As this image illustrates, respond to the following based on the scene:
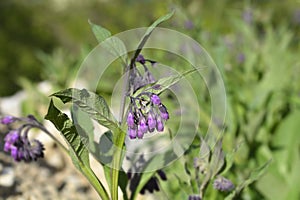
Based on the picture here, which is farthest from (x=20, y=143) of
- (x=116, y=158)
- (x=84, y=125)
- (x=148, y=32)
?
(x=148, y=32)

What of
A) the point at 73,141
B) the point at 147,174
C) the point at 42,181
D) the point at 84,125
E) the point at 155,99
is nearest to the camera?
the point at 155,99

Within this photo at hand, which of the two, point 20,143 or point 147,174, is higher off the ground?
point 20,143

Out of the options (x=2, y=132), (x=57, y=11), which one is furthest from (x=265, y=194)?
(x=57, y=11)

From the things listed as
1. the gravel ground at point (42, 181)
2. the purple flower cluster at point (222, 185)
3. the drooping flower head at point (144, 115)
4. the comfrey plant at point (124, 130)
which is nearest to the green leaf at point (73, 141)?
the comfrey plant at point (124, 130)

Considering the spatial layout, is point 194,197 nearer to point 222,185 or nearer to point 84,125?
point 222,185

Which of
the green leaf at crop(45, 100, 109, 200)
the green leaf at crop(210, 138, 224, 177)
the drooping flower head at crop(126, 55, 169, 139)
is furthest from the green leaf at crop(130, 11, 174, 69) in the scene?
the green leaf at crop(210, 138, 224, 177)

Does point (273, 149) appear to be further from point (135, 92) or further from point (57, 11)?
point (57, 11)
